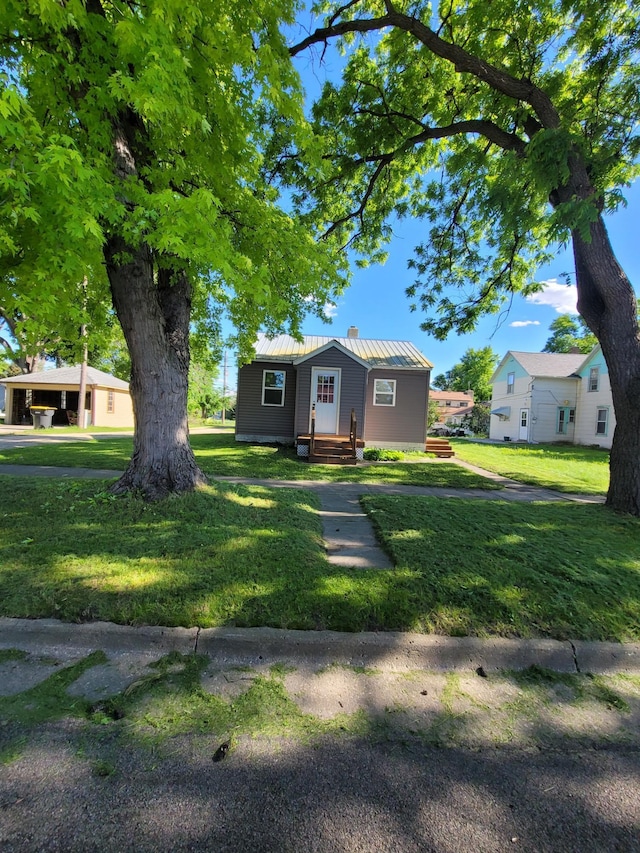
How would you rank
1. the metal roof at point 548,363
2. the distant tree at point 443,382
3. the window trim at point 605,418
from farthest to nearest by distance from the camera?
the distant tree at point 443,382, the metal roof at point 548,363, the window trim at point 605,418

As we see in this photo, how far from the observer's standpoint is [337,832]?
1.60 metres

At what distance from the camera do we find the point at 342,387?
14.3 metres

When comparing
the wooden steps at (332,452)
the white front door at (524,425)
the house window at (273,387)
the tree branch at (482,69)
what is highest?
the tree branch at (482,69)

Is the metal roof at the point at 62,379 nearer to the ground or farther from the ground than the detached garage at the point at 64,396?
farther from the ground

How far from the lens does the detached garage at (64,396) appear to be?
25.3 m

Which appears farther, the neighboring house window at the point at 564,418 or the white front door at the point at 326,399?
the neighboring house window at the point at 564,418

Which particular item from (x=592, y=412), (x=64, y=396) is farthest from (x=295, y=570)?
(x=64, y=396)

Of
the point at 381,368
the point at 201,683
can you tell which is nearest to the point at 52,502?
the point at 201,683

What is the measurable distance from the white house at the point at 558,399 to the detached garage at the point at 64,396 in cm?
2498

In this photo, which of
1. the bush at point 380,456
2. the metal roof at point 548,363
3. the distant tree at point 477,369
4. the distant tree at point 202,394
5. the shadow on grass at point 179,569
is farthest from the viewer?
the distant tree at point 477,369

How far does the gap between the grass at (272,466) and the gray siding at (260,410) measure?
2.56 meters

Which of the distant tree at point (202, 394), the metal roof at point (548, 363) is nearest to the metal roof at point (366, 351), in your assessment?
the metal roof at point (548, 363)

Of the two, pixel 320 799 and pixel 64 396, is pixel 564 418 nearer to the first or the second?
pixel 320 799

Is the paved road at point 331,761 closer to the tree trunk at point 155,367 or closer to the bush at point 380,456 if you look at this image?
the tree trunk at point 155,367
